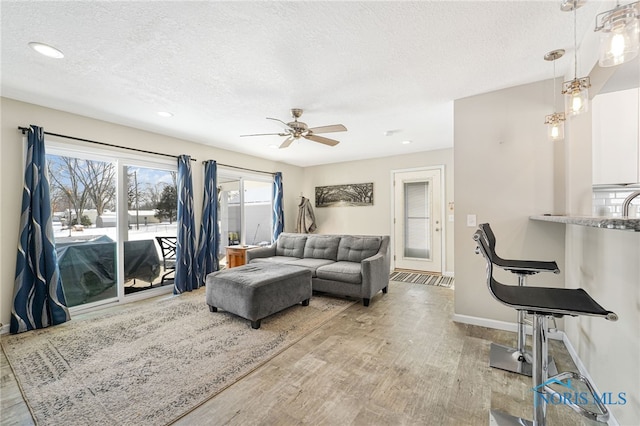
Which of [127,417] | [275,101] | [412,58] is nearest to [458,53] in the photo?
[412,58]

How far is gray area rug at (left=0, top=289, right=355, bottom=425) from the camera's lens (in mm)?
1730

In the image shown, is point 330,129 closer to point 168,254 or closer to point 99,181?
point 99,181

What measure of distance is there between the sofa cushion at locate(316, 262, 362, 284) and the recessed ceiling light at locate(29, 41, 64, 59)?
344cm

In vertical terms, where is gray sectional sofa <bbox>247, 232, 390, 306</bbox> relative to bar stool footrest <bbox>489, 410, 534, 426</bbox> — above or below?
above

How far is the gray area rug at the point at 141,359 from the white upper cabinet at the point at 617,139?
3.21m

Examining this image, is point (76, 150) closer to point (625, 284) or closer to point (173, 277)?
point (173, 277)

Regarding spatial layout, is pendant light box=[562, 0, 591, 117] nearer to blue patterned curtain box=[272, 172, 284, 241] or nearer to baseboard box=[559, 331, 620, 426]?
baseboard box=[559, 331, 620, 426]

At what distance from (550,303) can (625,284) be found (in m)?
0.46

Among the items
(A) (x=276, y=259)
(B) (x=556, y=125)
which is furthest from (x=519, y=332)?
(A) (x=276, y=259)

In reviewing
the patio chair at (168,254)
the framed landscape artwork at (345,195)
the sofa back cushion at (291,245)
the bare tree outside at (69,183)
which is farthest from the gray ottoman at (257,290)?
the framed landscape artwork at (345,195)

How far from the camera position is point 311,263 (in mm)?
4246

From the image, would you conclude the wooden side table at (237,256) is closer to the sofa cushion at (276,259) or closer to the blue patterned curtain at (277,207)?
the sofa cushion at (276,259)

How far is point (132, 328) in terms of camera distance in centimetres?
290

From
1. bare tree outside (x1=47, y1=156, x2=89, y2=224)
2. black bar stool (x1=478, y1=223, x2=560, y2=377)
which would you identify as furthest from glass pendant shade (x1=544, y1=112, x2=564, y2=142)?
bare tree outside (x1=47, y1=156, x2=89, y2=224)
